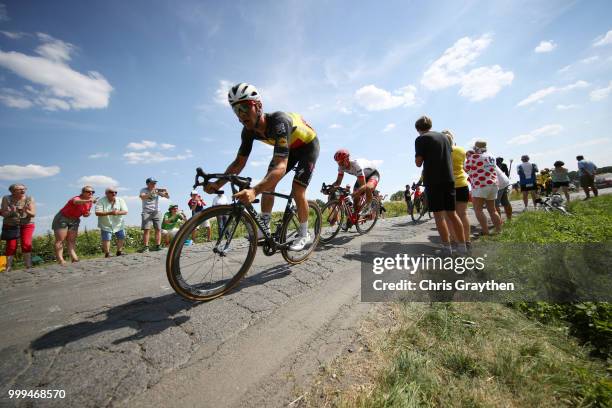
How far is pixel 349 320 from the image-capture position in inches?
103

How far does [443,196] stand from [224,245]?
11.1 ft

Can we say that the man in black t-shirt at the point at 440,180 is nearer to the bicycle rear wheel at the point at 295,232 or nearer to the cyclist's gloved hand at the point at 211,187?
the bicycle rear wheel at the point at 295,232

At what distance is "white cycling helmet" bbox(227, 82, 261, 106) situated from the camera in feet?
11.1

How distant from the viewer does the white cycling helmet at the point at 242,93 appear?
338 cm

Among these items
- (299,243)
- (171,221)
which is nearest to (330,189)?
(299,243)

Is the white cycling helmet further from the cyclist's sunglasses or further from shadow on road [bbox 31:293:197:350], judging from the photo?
shadow on road [bbox 31:293:197:350]

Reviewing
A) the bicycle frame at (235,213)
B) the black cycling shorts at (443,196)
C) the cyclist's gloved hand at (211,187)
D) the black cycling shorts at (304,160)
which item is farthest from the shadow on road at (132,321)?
the black cycling shorts at (443,196)

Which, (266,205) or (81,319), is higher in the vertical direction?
(266,205)

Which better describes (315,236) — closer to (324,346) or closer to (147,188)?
(324,346)

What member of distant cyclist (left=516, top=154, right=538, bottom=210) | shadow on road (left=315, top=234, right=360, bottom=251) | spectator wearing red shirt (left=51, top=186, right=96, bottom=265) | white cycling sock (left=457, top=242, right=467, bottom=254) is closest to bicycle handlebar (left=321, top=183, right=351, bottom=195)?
shadow on road (left=315, top=234, right=360, bottom=251)

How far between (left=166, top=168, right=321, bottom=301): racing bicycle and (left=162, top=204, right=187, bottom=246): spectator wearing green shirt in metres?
5.02

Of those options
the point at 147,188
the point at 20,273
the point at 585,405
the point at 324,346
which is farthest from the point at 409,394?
the point at 147,188

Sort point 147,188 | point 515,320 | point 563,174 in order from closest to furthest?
1. point 515,320
2. point 147,188
3. point 563,174

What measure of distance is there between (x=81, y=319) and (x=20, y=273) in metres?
3.88
